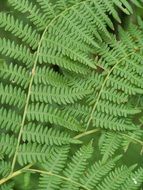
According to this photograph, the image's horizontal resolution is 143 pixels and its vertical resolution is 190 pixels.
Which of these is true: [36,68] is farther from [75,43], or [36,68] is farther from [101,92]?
[101,92]

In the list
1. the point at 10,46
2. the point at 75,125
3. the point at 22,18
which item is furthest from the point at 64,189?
the point at 22,18

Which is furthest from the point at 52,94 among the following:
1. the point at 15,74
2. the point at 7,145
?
the point at 7,145

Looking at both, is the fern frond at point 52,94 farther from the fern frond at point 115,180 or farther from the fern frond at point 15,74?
the fern frond at point 115,180

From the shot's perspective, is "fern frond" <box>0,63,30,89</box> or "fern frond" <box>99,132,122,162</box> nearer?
"fern frond" <box>0,63,30,89</box>

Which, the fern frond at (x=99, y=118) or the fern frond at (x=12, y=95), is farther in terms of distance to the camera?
the fern frond at (x=99, y=118)

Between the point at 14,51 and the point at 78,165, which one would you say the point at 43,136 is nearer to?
the point at 78,165

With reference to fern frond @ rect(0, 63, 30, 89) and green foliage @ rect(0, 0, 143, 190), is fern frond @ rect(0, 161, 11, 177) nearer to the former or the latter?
green foliage @ rect(0, 0, 143, 190)

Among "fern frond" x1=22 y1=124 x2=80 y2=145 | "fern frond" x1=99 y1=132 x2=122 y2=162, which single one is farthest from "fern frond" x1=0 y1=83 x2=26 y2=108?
"fern frond" x1=99 y1=132 x2=122 y2=162

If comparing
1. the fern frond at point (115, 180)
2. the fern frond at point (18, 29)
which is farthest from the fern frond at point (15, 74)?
the fern frond at point (115, 180)

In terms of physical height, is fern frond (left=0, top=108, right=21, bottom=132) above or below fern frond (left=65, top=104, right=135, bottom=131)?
below
